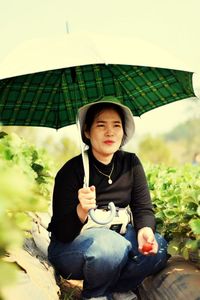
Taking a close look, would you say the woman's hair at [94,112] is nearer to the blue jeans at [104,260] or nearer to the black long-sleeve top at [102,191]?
the black long-sleeve top at [102,191]

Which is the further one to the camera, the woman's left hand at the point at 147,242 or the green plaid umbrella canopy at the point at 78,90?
the green plaid umbrella canopy at the point at 78,90

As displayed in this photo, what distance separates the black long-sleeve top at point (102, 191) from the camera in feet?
10.3

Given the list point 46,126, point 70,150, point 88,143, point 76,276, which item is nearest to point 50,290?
point 76,276

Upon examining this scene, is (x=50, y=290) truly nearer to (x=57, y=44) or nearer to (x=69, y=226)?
(x=69, y=226)

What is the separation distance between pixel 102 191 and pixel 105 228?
23cm

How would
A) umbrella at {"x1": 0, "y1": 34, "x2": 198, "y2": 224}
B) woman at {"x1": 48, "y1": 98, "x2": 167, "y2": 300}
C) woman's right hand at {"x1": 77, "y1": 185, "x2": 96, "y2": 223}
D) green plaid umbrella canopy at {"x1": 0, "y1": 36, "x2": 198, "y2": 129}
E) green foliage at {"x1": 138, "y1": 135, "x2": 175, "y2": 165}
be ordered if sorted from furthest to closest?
green foliage at {"x1": 138, "y1": 135, "x2": 175, "y2": 165}, green plaid umbrella canopy at {"x1": 0, "y1": 36, "x2": 198, "y2": 129}, woman at {"x1": 48, "y1": 98, "x2": 167, "y2": 300}, umbrella at {"x1": 0, "y1": 34, "x2": 198, "y2": 224}, woman's right hand at {"x1": 77, "y1": 185, "x2": 96, "y2": 223}

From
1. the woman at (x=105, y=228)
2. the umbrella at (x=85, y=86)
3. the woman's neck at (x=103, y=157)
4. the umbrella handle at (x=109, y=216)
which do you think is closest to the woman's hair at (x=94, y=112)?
the woman at (x=105, y=228)

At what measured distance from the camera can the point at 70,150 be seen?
105 feet

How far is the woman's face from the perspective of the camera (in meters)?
3.19

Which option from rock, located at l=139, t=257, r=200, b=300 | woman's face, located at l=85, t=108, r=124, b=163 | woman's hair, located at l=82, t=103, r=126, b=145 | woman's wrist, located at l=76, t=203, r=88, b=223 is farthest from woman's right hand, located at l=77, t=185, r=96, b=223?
rock, located at l=139, t=257, r=200, b=300

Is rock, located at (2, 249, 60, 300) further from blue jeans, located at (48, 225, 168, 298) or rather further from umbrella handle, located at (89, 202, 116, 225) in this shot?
umbrella handle, located at (89, 202, 116, 225)

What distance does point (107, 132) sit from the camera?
10.4ft

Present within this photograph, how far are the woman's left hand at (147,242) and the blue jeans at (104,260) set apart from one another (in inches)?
Answer: 3.6

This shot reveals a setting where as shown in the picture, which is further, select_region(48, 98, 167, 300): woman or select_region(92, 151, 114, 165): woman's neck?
select_region(92, 151, 114, 165): woman's neck
